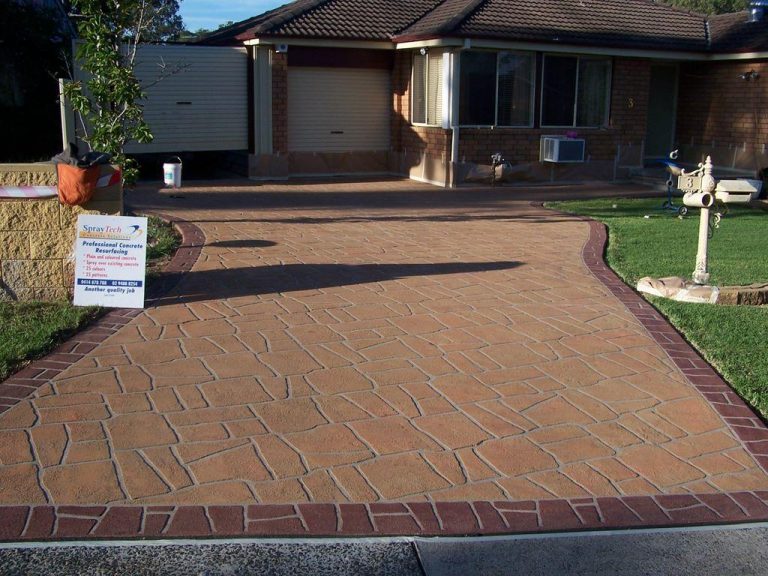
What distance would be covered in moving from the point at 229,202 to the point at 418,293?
7903mm

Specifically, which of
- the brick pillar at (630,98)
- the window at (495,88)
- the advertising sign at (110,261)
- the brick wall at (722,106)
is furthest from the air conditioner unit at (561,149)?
the advertising sign at (110,261)

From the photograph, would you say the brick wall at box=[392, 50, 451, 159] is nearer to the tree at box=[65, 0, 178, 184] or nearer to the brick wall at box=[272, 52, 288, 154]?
the brick wall at box=[272, 52, 288, 154]

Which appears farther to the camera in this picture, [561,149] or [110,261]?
[561,149]

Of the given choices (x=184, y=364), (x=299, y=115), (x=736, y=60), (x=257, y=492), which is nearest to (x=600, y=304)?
(x=184, y=364)

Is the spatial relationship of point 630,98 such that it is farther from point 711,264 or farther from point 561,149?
point 711,264

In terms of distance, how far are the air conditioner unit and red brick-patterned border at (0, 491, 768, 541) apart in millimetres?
15570

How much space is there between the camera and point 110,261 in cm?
782

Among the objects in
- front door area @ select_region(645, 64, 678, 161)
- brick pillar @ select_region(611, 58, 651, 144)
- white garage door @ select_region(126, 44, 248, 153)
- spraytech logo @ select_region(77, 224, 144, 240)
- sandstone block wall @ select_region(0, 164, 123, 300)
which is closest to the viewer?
spraytech logo @ select_region(77, 224, 144, 240)

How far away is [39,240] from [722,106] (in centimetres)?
1774

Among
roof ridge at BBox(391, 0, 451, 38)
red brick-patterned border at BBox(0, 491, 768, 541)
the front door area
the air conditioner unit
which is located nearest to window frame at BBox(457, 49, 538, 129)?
the air conditioner unit

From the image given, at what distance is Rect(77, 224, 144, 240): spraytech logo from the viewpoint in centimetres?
774

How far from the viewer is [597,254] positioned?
1099 centimetres

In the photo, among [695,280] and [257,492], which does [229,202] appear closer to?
[695,280]

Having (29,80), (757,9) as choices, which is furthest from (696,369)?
(29,80)
